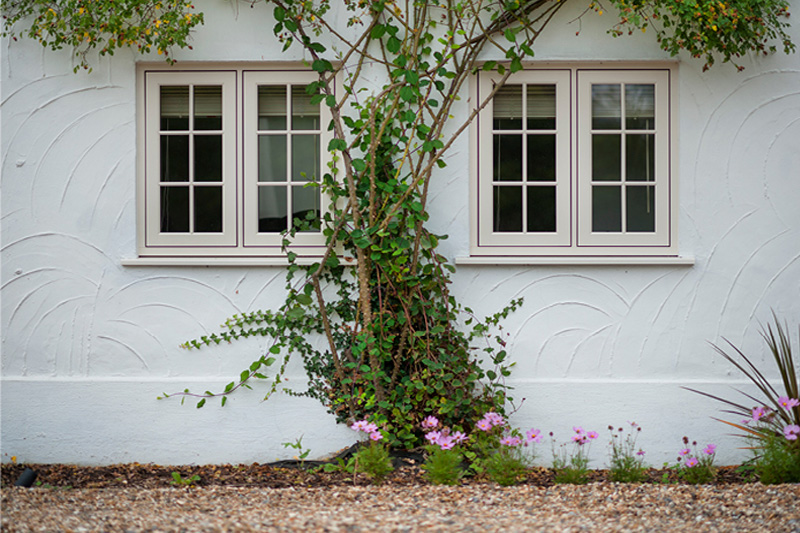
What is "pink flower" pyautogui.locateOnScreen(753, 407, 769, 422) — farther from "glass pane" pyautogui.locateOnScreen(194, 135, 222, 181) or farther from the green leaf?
"glass pane" pyautogui.locateOnScreen(194, 135, 222, 181)

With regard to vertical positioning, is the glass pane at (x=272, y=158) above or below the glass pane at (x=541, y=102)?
below

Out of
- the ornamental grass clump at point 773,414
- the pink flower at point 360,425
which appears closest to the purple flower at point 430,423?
the pink flower at point 360,425

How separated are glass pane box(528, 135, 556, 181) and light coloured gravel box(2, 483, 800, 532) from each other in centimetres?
211

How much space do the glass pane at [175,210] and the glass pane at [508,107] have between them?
7.44 ft

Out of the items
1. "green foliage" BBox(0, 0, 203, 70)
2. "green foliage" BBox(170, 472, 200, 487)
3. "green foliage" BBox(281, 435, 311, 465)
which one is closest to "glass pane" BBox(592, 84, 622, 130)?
"green foliage" BBox(0, 0, 203, 70)

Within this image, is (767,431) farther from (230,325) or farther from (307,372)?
(230,325)

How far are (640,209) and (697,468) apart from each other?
5.78 feet

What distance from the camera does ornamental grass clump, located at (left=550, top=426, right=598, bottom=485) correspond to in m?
4.11

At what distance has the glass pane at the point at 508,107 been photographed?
488 cm

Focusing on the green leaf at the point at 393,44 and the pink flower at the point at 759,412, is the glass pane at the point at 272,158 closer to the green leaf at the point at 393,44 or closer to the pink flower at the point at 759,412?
the green leaf at the point at 393,44

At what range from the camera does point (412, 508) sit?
11.4 feet

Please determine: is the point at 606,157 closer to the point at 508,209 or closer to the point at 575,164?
the point at 575,164

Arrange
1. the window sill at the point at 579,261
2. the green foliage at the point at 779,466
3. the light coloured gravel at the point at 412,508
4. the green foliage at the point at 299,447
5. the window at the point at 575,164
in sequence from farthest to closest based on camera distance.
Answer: the window at the point at 575,164 < the window sill at the point at 579,261 < the green foliage at the point at 299,447 < the green foliage at the point at 779,466 < the light coloured gravel at the point at 412,508

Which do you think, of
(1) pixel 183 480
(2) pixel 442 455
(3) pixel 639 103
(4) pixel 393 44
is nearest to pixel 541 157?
(3) pixel 639 103
